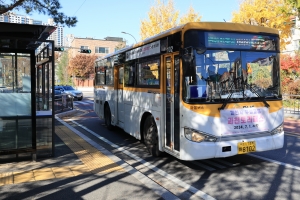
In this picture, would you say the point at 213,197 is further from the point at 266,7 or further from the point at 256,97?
the point at 266,7

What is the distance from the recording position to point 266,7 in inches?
798

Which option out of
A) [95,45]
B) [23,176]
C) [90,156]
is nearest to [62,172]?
[23,176]

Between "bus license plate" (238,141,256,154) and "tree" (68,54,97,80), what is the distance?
56.8 m

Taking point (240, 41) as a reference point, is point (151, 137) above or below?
below

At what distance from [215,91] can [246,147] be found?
50.1 inches

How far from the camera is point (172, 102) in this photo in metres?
6.01

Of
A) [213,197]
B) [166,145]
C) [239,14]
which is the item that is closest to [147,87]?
[166,145]

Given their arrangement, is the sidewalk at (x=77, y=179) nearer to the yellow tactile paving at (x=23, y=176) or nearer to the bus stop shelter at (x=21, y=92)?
the yellow tactile paving at (x=23, y=176)

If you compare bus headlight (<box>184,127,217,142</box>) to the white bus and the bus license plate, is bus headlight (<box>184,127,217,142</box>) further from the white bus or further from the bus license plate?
the bus license plate

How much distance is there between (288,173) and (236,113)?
165cm

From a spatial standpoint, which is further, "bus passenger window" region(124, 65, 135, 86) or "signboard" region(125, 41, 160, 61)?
"bus passenger window" region(124, 65, 135, 86)

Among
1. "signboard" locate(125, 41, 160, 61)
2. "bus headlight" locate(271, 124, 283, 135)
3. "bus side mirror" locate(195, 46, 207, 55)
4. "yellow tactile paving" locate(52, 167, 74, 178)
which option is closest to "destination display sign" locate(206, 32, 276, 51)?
"bus side mirror" locate(195, 46, 207, 55)

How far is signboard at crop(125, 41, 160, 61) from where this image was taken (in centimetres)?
674

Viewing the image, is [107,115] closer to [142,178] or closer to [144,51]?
[144,51]
